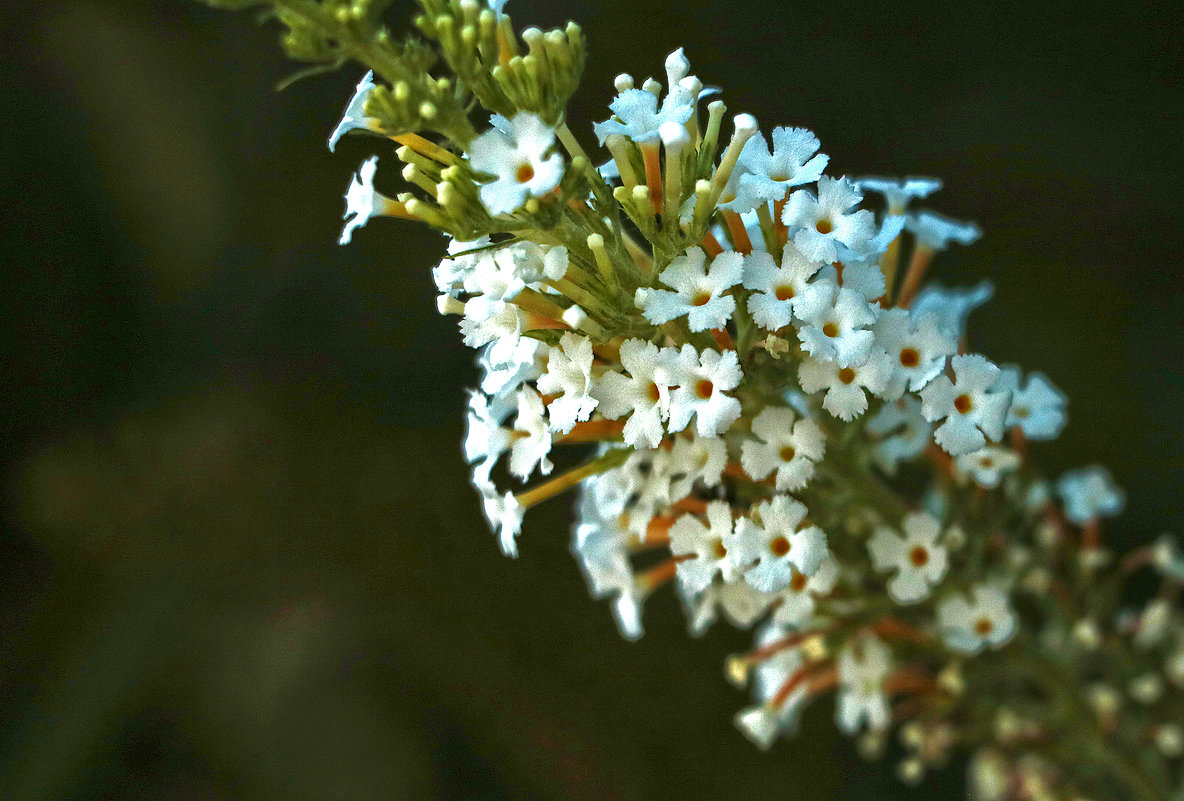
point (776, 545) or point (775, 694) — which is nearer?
point (776, 545)

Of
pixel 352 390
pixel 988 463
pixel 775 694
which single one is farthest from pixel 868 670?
pixel 352 390

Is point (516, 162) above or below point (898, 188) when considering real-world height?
above

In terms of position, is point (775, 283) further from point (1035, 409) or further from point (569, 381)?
point (1035, 409)

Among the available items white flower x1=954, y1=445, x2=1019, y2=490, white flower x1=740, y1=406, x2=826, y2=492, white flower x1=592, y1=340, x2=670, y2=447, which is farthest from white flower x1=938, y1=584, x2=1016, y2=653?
white flower x1=592, y1=340, x2=670, y2=447

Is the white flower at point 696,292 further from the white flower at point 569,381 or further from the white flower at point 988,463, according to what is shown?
the white flower at point 988,463

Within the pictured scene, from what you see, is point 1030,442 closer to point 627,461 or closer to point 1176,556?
point 1176,556

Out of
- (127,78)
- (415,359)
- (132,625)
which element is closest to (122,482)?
(132,625)
